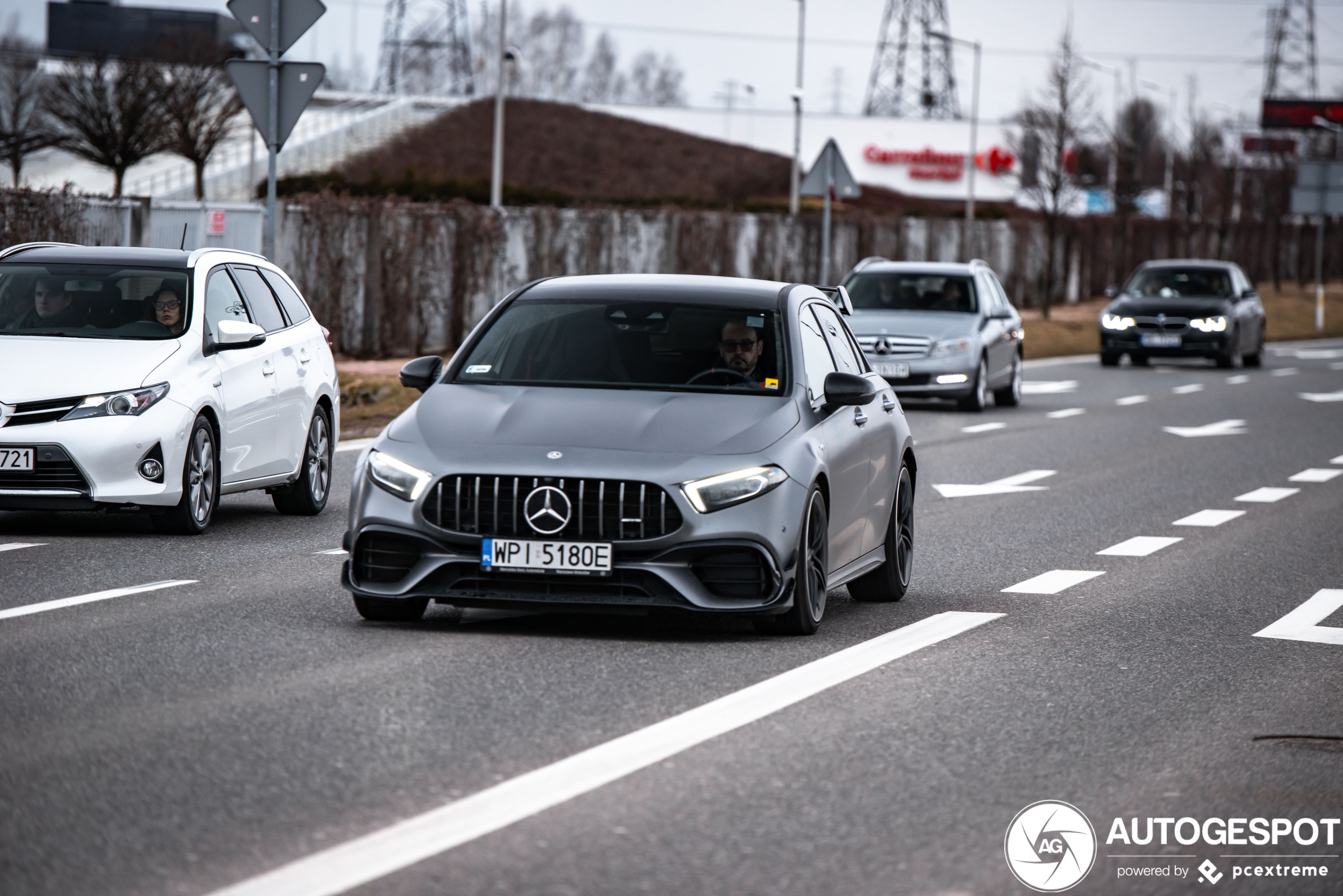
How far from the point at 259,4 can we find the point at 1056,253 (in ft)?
147

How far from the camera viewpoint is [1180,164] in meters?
82.7

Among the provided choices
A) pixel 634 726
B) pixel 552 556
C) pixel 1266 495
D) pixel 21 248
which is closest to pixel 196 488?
pixel 21 248

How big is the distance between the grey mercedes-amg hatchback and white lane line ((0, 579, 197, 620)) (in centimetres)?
136

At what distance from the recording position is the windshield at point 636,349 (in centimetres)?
897

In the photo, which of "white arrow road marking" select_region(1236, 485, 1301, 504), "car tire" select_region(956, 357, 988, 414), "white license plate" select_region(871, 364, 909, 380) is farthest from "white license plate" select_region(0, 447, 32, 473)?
"car tire" select_region(956, 357, 988, 414)

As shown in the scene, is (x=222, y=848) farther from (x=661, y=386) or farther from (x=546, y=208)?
(x=546, y=208)

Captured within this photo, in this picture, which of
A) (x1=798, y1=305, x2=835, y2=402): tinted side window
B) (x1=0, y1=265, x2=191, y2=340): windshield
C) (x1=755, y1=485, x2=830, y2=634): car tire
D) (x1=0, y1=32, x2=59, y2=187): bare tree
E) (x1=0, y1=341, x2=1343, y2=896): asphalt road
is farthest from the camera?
(x1=0, y1=32, x2=59, y2=187): bare tree

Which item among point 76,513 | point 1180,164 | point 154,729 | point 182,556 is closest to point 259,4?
point 76,513

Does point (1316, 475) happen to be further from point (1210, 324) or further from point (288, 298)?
point (1210, 324)

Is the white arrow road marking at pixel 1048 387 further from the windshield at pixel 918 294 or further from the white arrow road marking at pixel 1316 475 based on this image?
the white arrow road marking at pixel 1316 475

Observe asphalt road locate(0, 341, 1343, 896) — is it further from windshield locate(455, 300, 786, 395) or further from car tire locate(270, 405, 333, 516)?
windshield locate(455, 300, 786, 395)

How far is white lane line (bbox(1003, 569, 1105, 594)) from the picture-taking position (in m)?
10.6

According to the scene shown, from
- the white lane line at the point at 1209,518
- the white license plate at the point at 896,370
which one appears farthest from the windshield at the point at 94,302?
the white license plate at the point at 896,370

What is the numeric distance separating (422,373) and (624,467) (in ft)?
5.20
